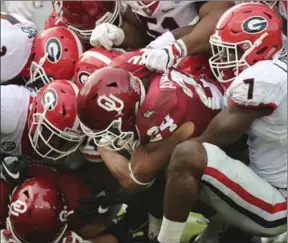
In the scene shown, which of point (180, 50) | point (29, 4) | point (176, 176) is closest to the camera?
point (176, 176)

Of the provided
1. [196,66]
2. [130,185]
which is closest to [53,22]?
[196,66]

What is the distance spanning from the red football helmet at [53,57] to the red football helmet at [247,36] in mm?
542

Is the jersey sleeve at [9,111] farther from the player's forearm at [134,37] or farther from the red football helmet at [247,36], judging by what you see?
the red football helmet at [247,36]

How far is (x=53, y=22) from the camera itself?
2924 mm

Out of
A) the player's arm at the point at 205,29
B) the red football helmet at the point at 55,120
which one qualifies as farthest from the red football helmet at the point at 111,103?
the player's arm at the point at 205,29

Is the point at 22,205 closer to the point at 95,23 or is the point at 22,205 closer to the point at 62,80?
the point at 62,80

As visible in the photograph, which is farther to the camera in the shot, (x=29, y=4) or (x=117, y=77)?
(x=29, y=4)

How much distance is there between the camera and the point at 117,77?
229 cm

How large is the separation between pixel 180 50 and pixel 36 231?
27.4 inches

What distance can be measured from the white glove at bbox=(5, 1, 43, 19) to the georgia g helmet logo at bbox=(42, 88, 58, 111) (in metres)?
0.70

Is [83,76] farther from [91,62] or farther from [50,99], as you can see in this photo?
[50,99]

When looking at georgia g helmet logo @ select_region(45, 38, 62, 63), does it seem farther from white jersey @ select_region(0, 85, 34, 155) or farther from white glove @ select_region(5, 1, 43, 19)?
white glove @ select_region(5, 1, 43, 19)

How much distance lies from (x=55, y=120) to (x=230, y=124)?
0.57 metres

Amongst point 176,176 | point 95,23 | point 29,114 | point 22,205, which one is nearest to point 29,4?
point 95,23
